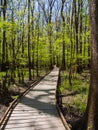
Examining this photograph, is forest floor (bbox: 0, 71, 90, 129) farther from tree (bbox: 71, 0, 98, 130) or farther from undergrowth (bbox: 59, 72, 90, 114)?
tree (bbox: 71, 0, 98, 130)

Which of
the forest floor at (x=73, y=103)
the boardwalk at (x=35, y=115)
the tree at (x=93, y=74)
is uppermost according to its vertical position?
the tree at (x=93, y=74)

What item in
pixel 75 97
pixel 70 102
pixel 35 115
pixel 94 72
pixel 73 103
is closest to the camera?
pixel 94 72

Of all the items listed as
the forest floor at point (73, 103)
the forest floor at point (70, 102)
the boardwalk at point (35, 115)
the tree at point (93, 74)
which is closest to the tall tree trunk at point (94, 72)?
the tree at point (93, 74)

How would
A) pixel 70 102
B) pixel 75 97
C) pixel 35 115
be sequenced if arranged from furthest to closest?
pixel 75 97, pixel 70 102, pixel 35 115

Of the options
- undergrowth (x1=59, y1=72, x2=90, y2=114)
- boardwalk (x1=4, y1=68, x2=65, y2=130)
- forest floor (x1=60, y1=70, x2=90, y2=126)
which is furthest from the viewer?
undergrowth (x1=59, y1=72, x2=90, y2=114)

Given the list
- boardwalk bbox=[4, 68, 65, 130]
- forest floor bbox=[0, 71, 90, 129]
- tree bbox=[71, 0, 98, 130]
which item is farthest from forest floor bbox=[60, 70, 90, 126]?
tree bbox=[71, 0, 98, 130]

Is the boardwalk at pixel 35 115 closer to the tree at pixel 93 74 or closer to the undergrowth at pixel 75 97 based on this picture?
the undergrowth at pixel 75 97

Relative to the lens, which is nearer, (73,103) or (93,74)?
(93,74)

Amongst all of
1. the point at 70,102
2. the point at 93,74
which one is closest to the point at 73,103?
the point at 70,102

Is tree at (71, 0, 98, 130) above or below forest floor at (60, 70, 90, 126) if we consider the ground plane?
above

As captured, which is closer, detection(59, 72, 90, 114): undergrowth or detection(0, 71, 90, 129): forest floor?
detection(0, 71, 90, 129): forest floor

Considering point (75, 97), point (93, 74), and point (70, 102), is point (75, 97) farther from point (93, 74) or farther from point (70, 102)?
point (93, 74)

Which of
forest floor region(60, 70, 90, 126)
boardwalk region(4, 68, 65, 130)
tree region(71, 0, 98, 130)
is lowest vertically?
forest floor region(60, 70, 90, 126)

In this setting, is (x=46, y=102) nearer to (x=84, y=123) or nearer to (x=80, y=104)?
(x=80, y=104)
